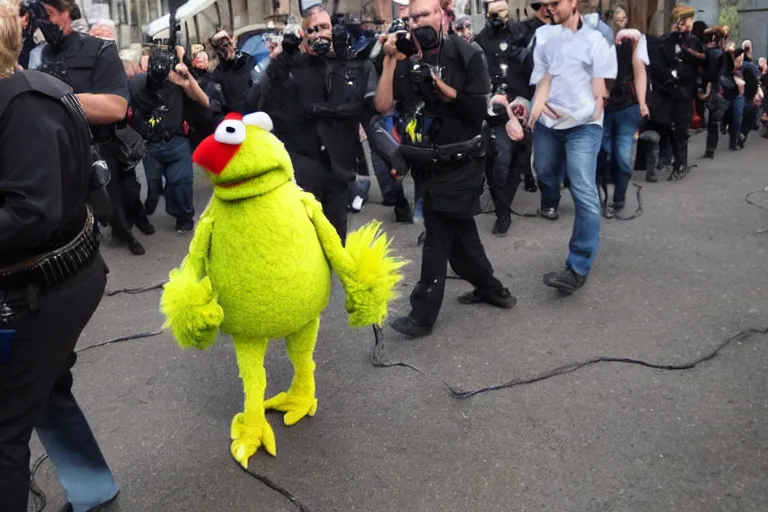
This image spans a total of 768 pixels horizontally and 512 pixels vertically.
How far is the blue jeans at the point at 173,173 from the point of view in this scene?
23.0 feet

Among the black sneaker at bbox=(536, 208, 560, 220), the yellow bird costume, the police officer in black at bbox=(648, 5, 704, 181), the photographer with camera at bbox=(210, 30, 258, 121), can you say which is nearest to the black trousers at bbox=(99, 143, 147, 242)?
the photographer with camera at bbox=(210, 30, 258, 121)

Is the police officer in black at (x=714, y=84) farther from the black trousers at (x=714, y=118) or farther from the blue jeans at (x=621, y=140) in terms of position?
the blue jeans at (x=621, y=140)

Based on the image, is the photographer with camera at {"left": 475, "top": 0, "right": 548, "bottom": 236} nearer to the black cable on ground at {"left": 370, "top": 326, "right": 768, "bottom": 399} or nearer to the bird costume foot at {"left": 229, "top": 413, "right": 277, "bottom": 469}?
the black cable on ground at {"left": 370, "top": 326, "right": 768, "bottom": 399}

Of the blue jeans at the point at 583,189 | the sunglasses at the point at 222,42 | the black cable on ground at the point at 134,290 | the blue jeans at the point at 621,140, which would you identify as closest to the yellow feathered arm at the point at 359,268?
the blue jeans at the point at 583,189

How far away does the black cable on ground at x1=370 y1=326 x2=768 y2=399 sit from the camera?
376 cm

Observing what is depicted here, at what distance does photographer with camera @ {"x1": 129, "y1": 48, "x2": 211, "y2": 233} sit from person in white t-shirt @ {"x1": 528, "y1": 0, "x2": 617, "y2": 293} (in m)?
3.04

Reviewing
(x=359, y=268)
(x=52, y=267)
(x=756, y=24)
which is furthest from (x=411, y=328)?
(x=756, y=24)

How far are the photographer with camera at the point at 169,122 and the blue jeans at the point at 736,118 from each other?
23.7 ft

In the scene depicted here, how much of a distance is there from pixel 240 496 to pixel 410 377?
4.00ft

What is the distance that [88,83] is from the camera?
16.3ft

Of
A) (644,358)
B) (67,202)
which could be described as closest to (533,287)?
(644,358)

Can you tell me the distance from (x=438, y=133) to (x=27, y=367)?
2624 millimetres

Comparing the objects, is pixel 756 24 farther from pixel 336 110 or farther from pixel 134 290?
pixel 134 290

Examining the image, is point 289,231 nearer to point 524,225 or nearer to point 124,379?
point 124,379
